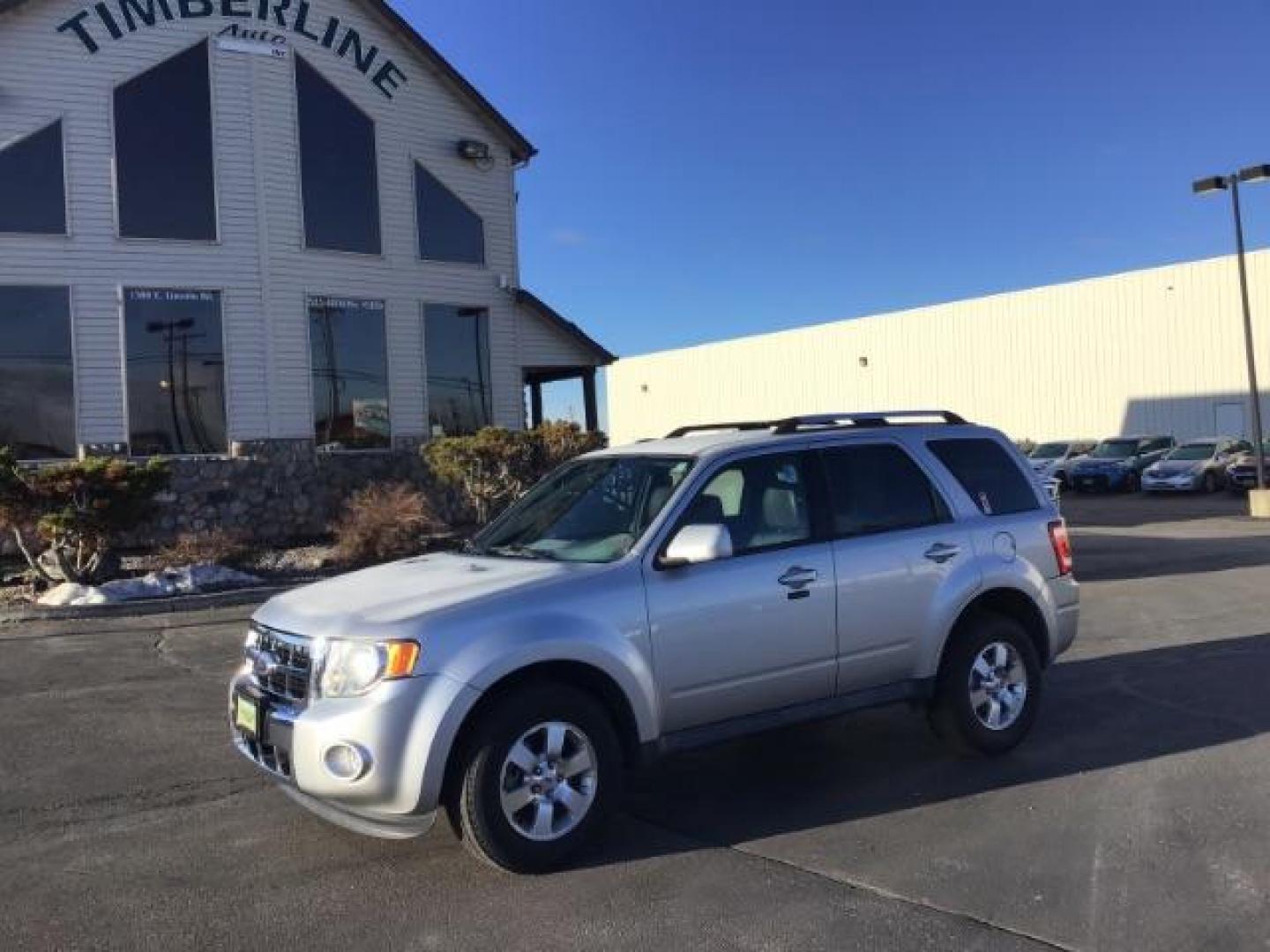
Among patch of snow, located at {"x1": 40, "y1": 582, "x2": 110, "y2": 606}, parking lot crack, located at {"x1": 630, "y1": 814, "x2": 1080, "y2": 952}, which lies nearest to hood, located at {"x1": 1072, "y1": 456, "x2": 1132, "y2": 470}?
patch of snow, located at {"x1": 40, "y1": 582, "x2": 110, "y2": 606}

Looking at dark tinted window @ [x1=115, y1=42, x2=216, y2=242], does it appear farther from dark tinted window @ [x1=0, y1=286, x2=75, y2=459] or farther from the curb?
the curb

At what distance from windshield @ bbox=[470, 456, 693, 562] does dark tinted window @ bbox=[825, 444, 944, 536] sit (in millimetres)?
831

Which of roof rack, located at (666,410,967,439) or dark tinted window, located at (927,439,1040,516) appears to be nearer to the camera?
roof rack, located at (666,410,967,439)

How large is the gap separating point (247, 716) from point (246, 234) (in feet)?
45.3

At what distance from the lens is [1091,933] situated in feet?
13.0

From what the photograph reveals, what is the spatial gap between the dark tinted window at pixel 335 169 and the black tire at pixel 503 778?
1464cm

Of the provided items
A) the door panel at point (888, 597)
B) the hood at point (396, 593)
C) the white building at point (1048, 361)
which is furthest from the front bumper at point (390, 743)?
the white building at point (1048, 361)

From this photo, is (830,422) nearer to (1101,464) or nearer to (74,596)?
(74,596)

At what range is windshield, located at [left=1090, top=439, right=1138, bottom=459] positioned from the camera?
33.1 m

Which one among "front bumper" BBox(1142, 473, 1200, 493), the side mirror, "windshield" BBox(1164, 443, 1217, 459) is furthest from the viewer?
"windshield" BBox(1164, 443, 1217, 459)

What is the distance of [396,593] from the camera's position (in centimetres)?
482

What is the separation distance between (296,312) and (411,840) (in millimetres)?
13822

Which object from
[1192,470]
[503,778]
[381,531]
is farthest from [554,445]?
[1192,470]

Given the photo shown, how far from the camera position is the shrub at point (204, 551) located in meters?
13.9
